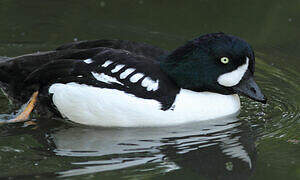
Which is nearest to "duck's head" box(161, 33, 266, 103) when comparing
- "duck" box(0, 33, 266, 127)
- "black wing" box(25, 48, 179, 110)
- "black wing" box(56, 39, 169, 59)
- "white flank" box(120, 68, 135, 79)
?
"duck" box(0, 33, 266, 127)

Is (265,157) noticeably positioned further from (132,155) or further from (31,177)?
(31,177)

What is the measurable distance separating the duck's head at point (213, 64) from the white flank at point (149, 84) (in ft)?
1.18

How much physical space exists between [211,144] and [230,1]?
5.73m

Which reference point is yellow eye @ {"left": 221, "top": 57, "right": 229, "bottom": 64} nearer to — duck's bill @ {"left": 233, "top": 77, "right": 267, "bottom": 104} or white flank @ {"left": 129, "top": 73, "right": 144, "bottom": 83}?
duck's bill @ {"left": 233, "top": 77, "right": 267, "bottom": 104}

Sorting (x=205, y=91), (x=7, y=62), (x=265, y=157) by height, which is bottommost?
(x=265, y=157)

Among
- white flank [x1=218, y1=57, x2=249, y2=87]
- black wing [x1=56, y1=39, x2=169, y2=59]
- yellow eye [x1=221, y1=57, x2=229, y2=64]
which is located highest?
black wing [x1=56, y1=39, x2=169, y2=59]

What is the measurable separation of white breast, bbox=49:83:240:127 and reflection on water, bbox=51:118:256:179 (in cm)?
12

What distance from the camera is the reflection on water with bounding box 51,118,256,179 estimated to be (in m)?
6.63

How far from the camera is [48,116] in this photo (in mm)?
8133

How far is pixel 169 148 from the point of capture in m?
7.17

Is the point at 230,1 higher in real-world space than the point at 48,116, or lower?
higher

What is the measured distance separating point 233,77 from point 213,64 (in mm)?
324

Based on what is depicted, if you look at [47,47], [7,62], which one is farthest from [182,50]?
[47,47]

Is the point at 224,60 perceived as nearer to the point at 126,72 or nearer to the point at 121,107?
the point at 126,72
